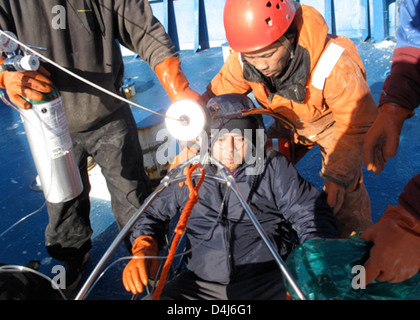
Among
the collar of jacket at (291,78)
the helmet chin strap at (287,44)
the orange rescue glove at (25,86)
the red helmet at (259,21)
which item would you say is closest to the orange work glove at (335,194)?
the collar of jacket at (291,78)

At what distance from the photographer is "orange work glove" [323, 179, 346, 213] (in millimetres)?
1948

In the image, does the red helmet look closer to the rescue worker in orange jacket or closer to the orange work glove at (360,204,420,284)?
the rescue worker in orange jacket

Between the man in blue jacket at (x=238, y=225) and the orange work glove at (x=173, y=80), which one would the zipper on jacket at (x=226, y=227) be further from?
the orange work glove at (x=173, y=80)

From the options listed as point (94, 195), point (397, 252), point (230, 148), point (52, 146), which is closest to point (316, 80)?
point (230, 148)

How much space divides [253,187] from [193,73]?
4380mm

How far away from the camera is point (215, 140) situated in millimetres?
1706

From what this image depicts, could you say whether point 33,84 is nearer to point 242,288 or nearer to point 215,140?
point 215,140

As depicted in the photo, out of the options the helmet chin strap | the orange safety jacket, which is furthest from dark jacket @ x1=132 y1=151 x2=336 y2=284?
the helmet chin strap

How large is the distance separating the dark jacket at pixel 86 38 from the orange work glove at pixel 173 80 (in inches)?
2.1

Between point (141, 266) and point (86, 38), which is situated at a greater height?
point (86, 38)

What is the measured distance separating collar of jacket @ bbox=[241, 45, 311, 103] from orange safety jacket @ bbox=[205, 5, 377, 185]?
0.04 metres

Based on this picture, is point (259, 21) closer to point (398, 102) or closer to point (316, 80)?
point (316, 80)

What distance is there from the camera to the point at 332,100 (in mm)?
1841

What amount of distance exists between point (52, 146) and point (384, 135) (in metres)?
1.82
